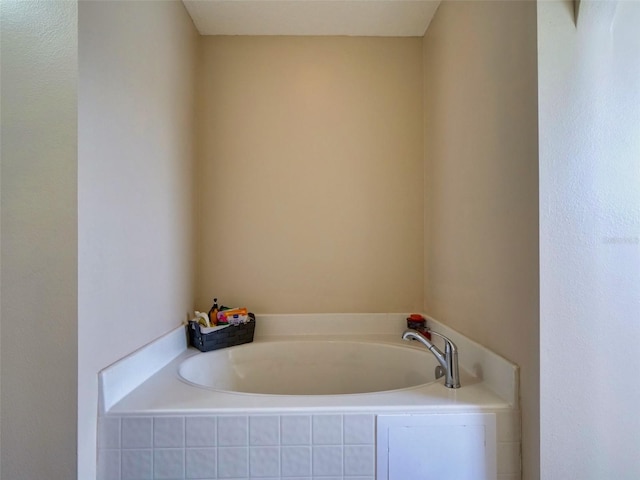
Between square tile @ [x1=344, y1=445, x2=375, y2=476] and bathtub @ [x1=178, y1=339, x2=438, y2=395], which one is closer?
square tile @ [x1=344, y1=445, x2=375, y2=476]

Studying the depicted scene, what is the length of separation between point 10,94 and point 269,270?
134 cm

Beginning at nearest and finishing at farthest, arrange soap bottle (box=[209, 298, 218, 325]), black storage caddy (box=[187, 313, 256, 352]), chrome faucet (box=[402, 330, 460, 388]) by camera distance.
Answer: chrome faucet (box=[402, 330, 460, 388])
black storage caddy (box=[187, 313, 256, 352])
soap bottle (box=[209, 298, 218, 325])

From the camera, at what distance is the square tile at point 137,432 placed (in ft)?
3.58

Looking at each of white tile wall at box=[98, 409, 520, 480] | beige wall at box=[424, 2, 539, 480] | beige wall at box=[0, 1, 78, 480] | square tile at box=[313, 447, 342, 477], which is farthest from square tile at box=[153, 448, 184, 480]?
beige wall at box=[424, 2, 539, 480]

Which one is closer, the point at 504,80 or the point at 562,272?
the point at 562,272

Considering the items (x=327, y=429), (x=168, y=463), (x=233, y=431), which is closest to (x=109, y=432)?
(x=168, y=463)

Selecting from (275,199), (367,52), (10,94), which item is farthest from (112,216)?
(367,52)

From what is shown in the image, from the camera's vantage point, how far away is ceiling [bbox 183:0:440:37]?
183 centimetres

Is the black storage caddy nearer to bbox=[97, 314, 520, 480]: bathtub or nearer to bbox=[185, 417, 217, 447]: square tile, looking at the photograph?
bbox=[97, 314, 520, 480]: bathtub

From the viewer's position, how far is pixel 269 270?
2.08 meters

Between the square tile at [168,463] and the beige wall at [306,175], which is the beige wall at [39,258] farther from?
the beige wall at [306,175]

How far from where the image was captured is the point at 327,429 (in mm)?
1111

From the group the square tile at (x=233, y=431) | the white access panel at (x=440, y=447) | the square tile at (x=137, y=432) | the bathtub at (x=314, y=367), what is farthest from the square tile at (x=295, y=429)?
the bathtub at (x=314, y=367)

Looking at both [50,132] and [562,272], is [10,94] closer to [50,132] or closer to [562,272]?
[50,132]
